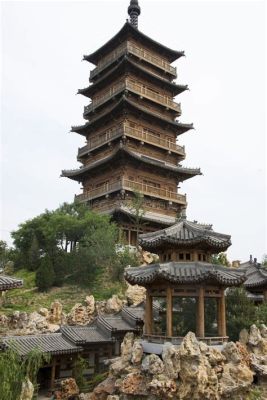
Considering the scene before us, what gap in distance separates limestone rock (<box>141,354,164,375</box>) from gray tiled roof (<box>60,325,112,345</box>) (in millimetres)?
4776

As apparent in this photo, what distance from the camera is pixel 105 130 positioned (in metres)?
39.8

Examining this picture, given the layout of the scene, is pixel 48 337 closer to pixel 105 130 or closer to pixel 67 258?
pixel 67 258

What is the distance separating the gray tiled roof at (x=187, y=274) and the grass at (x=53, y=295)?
37.2ft

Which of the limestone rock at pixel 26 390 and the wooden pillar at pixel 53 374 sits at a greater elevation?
the limestone rock at pixel 26 390

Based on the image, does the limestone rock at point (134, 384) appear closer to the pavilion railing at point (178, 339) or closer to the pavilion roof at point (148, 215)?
the pavilion railing at point (178, 339)

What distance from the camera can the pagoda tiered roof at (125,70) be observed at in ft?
124

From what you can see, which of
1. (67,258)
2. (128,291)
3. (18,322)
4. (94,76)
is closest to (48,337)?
(18,322)

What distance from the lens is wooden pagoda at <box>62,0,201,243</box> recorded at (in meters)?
34.9

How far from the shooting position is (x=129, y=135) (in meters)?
35.4

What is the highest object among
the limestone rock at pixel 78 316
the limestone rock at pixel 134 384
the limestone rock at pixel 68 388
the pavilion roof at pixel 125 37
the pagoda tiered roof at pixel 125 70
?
the pavilion roof at pixel 125 37

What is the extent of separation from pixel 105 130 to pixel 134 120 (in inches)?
146

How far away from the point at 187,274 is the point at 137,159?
21.8m

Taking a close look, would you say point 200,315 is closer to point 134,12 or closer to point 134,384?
point 134,384

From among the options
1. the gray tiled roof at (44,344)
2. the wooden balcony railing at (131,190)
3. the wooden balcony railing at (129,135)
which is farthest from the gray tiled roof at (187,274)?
the wooden balcony railing at (129,135)
